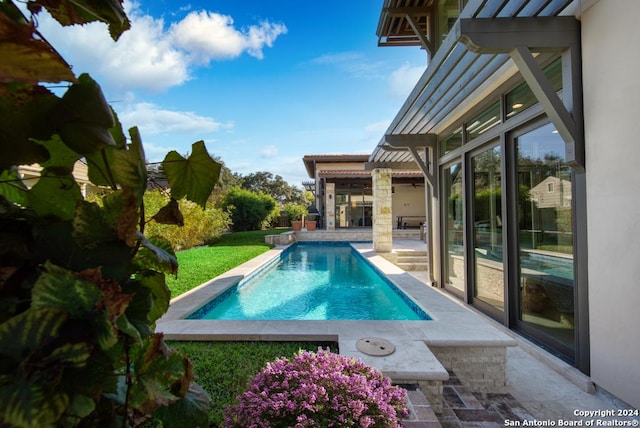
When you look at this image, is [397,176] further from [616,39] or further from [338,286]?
[616,39]

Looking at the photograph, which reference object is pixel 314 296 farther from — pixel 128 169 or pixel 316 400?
pixel 128 169

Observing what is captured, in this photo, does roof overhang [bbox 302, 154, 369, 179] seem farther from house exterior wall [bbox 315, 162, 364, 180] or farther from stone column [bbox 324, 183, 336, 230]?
stone column [bbox 324, 183, 336, 230]

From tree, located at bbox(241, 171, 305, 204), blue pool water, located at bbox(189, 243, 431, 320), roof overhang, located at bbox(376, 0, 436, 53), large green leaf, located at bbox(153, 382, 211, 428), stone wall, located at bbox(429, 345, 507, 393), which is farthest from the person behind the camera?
tree, located at bbox(241, 171, 305, 204)

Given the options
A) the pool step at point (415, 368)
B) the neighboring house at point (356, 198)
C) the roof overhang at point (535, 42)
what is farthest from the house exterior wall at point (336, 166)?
the pool step at point (415, 368)

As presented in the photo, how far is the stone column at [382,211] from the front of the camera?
11.4 meters

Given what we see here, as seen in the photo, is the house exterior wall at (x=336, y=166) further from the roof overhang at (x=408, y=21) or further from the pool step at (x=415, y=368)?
the pool step at (x=415, y=368)

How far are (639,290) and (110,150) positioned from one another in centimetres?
373

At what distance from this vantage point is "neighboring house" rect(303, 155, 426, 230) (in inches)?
743

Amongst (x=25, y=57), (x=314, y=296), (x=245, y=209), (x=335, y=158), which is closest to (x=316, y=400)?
(x=25, y=57)

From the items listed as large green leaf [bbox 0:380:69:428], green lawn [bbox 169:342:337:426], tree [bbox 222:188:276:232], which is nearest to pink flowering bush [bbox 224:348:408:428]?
green lawn [bbox 169:342:337:426]

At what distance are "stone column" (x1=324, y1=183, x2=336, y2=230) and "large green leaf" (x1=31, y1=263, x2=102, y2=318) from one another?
59.7ft

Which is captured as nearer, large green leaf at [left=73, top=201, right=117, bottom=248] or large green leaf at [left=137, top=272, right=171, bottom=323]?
large green leaf at [left=73, top=201, right=117, bottom=248]

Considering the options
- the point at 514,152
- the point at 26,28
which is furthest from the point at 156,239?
the point at 514,152

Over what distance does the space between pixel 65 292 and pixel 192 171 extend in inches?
15.8
